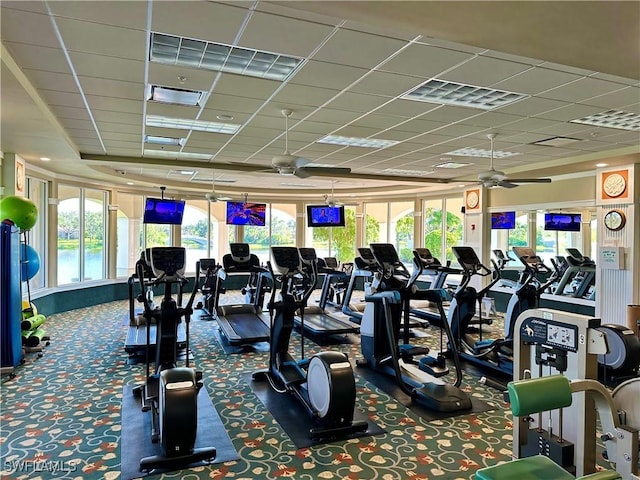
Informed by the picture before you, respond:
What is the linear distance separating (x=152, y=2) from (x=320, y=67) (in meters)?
1.59

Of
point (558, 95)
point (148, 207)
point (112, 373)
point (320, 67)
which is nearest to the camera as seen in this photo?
point (320, 67)

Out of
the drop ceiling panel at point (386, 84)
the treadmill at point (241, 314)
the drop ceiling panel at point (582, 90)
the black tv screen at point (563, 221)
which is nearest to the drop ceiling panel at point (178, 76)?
the drop ceiling panel at point (386, 84)

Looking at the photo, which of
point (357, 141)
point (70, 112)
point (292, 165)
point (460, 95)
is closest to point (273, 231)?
point (357, 141)

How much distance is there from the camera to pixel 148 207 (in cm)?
1092

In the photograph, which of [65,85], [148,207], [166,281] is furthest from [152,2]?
[148,207]

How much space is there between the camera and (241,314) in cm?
828

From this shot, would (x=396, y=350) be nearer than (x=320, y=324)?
Yes

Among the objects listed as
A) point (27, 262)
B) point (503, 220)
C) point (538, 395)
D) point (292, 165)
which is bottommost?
point (538, 395)

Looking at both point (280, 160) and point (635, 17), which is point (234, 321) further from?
point (635, 17)

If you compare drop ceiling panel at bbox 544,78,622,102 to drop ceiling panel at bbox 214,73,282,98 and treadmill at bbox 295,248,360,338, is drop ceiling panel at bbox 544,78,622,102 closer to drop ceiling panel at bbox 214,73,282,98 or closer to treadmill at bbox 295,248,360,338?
drop ceiling panel at bbox 214,73,282,98

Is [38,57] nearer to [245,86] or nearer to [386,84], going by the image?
[245,86]

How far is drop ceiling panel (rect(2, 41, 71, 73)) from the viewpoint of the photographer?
3.58m

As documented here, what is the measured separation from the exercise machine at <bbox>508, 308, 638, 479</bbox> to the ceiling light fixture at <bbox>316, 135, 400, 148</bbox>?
4.29 m

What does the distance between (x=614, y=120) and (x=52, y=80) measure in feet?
21.7
